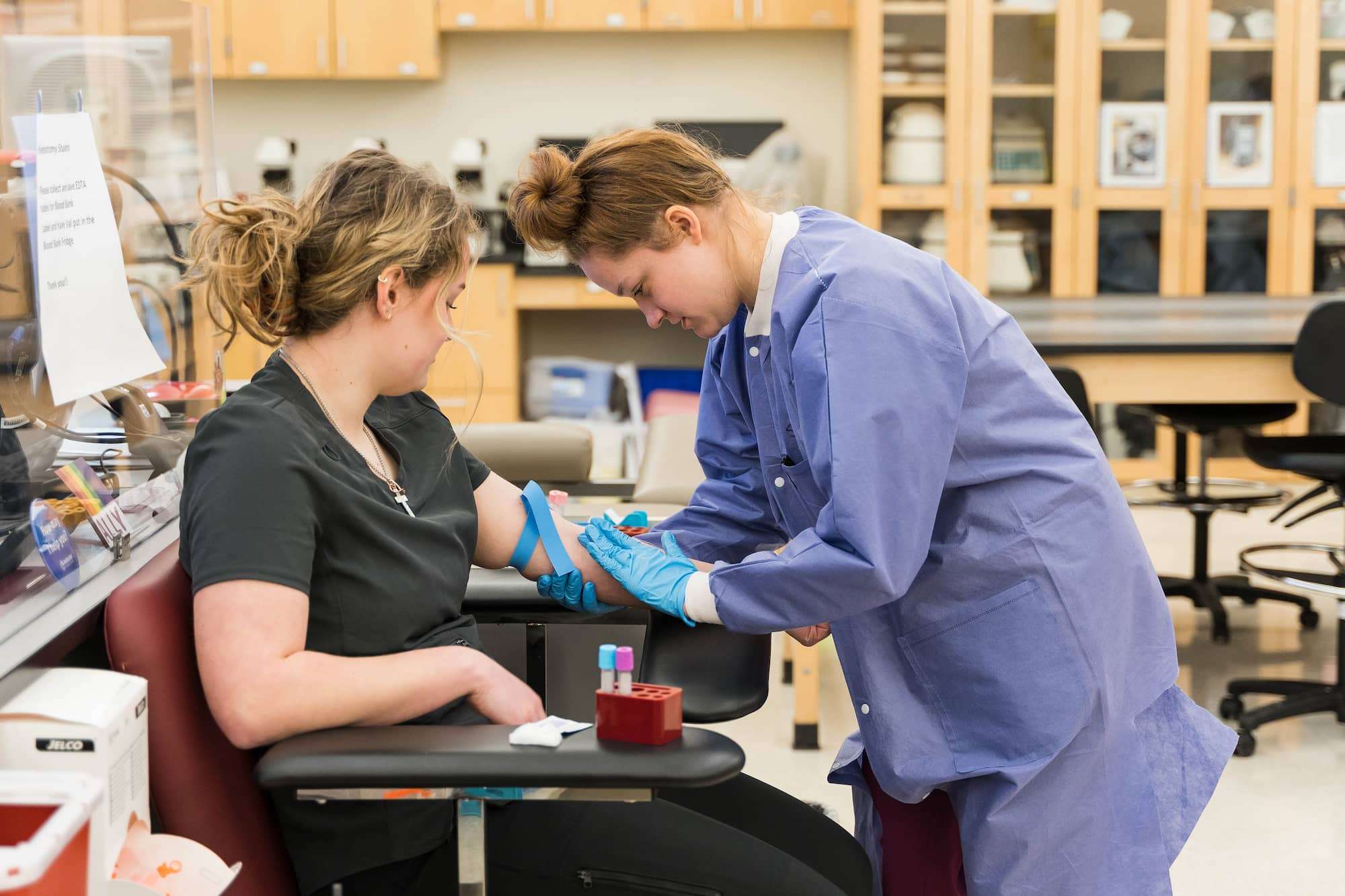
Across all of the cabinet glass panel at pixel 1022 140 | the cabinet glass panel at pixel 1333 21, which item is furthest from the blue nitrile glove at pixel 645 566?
the cabinet glass panel at pixel 1333 21

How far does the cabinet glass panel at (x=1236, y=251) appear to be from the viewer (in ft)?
16.9

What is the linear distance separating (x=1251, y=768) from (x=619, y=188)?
2.03 meters

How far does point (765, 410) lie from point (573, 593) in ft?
1.01

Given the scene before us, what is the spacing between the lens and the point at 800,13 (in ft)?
17.3

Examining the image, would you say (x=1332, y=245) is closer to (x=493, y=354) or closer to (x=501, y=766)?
(x=493, y=354)

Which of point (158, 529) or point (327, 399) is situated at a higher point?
point (327, 399)

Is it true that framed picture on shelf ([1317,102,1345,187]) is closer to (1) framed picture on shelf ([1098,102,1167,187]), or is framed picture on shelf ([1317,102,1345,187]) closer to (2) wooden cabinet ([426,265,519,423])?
(1) framed picture on shelf ([1098,102,1167,187])

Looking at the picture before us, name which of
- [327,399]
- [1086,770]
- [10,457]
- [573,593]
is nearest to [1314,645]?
[1086,770]

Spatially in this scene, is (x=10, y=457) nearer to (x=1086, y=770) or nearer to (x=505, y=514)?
(x=505, y=514)

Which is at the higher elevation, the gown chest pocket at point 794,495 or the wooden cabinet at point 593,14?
the wooden cabinet at point 593,14

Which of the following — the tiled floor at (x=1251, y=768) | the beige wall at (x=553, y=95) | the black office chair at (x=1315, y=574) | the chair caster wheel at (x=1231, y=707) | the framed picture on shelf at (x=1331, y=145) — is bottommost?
the tiled floor at (x=1251, y=768)

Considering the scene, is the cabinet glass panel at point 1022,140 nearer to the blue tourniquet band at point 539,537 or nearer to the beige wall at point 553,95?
the beige wall at point 553,95

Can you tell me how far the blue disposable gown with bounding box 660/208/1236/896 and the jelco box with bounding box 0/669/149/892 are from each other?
0.57m

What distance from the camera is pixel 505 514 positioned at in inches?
60.4
